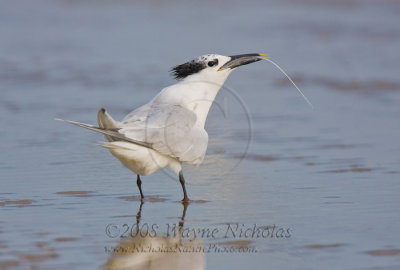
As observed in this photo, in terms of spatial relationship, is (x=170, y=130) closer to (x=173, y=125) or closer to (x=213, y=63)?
(x=173, y=125)

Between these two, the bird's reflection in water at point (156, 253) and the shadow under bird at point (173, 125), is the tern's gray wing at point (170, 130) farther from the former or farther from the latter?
the bird's reflection in water at point (156, 253)

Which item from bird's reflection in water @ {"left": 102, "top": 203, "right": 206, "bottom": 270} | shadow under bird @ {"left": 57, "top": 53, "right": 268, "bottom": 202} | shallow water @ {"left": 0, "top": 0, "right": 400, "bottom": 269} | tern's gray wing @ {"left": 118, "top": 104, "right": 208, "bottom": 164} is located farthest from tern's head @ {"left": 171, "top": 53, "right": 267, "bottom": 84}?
bird's reflection in water @ {"left": 102, "top": 203, "right": 206, "bottom": 270}

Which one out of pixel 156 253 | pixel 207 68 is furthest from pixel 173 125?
pixel 156 253

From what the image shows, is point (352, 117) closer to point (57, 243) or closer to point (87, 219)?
point (87, 219)

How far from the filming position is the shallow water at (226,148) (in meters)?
4.25

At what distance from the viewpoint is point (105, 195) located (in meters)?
5.28

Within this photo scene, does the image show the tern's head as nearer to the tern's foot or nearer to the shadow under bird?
the shadow under bird

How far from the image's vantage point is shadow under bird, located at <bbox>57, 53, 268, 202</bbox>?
16.0 feet

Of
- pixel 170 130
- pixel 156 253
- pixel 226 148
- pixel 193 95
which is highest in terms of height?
pixel 193 95

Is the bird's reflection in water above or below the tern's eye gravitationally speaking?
below

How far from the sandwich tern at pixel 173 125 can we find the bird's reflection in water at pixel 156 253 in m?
0.61

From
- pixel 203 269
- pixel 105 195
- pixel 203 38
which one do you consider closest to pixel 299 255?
pixel 203 269

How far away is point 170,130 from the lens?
17.1ft

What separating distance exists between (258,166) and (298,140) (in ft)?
2.95
